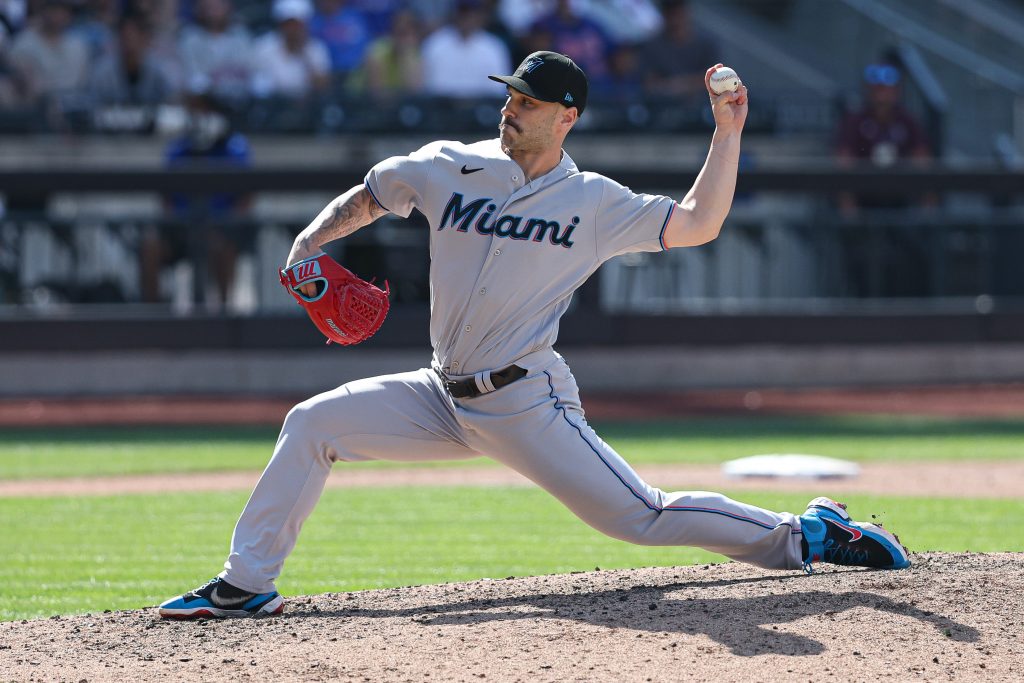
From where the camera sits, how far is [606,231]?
4.91 metres

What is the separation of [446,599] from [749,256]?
8.72 m

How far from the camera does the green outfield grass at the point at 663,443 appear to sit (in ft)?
32.4

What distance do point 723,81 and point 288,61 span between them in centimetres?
1120

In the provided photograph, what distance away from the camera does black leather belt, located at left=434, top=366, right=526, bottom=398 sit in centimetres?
485

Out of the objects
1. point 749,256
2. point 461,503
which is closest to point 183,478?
point 461,503

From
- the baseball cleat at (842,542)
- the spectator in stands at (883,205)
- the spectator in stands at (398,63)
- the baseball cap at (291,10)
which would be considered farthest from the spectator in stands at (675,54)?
the baseball cleat at (842,542)

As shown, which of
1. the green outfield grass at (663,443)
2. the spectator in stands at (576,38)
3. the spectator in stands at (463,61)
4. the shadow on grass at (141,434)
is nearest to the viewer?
the green outfield grass at (663,443)

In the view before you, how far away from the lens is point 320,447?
16.2 feet

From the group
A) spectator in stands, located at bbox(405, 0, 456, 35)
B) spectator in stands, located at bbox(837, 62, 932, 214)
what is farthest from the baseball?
spectator in stands, located at bbox(405, 0, 456, 35)

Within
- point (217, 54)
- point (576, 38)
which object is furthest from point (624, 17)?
point (217, 54)

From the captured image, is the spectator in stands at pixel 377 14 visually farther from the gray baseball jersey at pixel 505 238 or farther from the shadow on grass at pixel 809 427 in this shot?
the gray baseball jersey at pixel 505 238

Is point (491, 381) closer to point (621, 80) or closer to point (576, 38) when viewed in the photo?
point (621, 80)

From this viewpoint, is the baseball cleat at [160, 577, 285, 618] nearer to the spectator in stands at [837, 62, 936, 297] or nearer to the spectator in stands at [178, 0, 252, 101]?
the spectator in stands at [837, 62, 936, 297]

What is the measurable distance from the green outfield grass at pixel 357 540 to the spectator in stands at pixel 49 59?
7469mm
